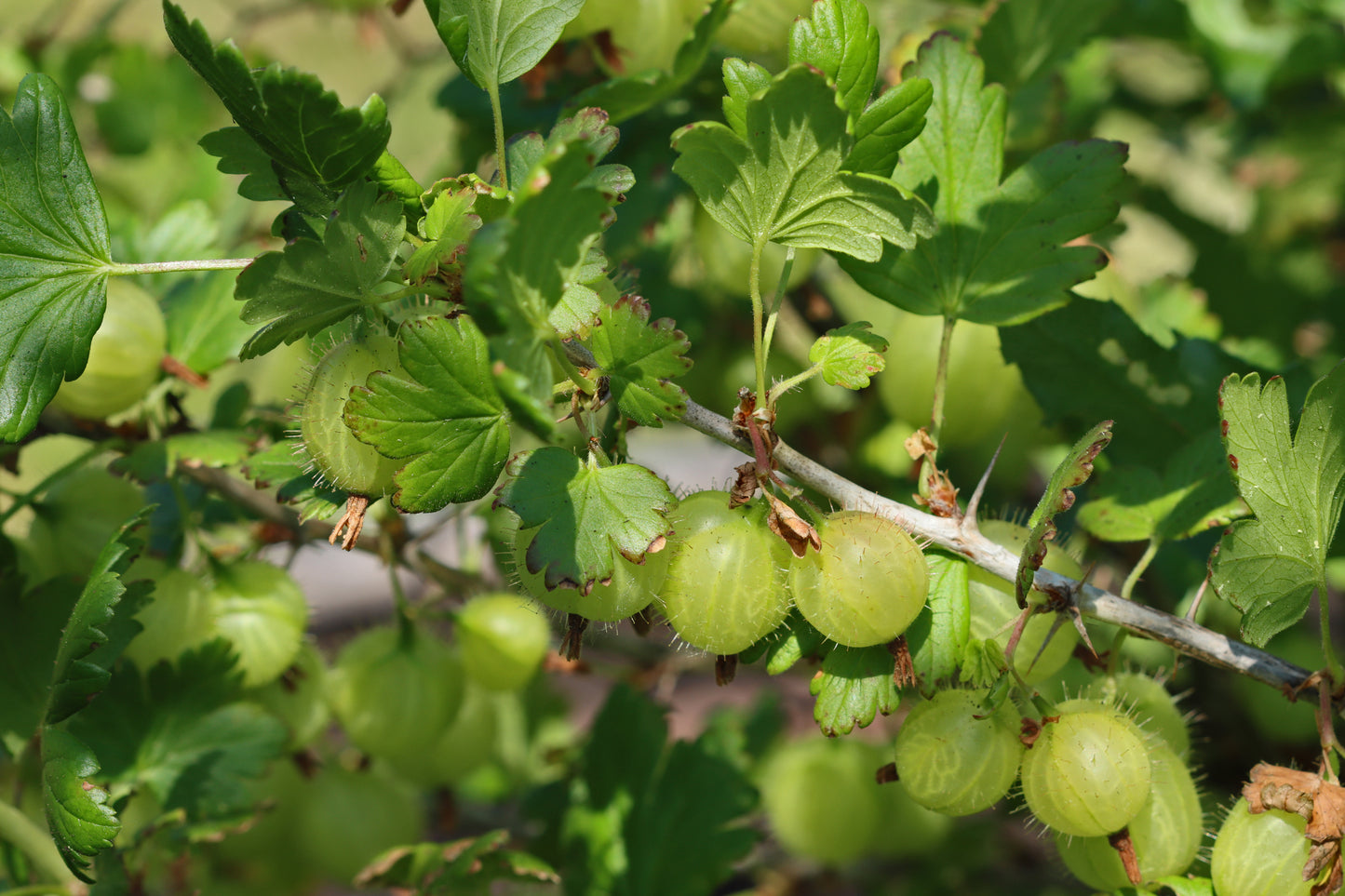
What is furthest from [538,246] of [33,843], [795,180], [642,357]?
[33,843]

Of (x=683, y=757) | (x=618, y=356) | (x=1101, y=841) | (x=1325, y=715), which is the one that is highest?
(x=618, y=356)

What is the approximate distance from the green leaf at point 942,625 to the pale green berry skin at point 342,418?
388 millimetres

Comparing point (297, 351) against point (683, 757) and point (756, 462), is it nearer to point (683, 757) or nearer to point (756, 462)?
point (683, 757)

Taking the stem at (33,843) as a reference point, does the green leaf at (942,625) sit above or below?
above

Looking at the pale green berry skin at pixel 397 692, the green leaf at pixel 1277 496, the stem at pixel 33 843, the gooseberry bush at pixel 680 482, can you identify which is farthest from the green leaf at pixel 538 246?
the stem at pixel 33 843

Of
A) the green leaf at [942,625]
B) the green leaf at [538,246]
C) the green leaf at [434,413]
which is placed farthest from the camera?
the green leaf at [942,625]

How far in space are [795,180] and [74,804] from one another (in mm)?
675

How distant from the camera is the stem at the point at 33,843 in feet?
3.24

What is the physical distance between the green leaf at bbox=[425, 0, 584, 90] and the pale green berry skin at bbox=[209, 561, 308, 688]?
56 cm

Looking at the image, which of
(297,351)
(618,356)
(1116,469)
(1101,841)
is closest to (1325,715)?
(1101,841)

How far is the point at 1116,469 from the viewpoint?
94cm

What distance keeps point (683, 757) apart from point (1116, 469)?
0.59 metres

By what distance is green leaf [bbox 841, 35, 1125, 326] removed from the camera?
830mm

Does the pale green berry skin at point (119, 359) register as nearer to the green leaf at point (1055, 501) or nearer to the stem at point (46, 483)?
the stem at point (46, 483)
